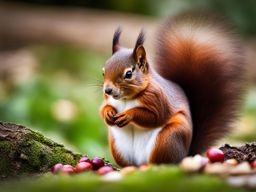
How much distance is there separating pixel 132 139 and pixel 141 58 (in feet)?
1.15

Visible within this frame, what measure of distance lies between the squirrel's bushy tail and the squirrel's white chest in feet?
1.31

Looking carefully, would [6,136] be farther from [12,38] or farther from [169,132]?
[12,38]

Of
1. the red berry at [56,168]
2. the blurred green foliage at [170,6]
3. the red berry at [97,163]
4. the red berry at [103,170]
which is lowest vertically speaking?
the red berry at [103,170]

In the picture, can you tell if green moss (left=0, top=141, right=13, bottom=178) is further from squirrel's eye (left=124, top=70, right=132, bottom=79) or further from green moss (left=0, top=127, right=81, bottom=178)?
squirrel's eye (left=124, top=70, right=132, bottom=79)

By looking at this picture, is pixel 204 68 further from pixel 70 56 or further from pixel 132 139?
pixel 70 56

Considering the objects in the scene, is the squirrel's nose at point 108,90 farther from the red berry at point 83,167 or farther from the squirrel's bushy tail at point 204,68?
the squirrel's bushy tail at point 204,68

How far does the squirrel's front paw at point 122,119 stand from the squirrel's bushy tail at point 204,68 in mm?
550

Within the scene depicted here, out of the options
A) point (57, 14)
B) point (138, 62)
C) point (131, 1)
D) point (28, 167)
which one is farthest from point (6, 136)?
point (131, 1)

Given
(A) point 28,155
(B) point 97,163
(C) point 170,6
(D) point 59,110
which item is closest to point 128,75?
(B) point 97,163

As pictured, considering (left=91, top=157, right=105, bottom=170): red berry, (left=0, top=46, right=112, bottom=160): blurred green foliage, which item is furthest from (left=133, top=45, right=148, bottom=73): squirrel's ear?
(left=0, top=46, right=112, bottom=160): blurred green foliage

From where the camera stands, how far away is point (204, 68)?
10.5 ft

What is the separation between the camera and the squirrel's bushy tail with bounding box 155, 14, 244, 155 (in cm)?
318

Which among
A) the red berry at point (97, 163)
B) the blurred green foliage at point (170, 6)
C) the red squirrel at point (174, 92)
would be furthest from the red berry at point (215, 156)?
the blurred green foliage at point (170, 6)

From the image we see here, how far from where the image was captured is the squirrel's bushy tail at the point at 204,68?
3176mm
